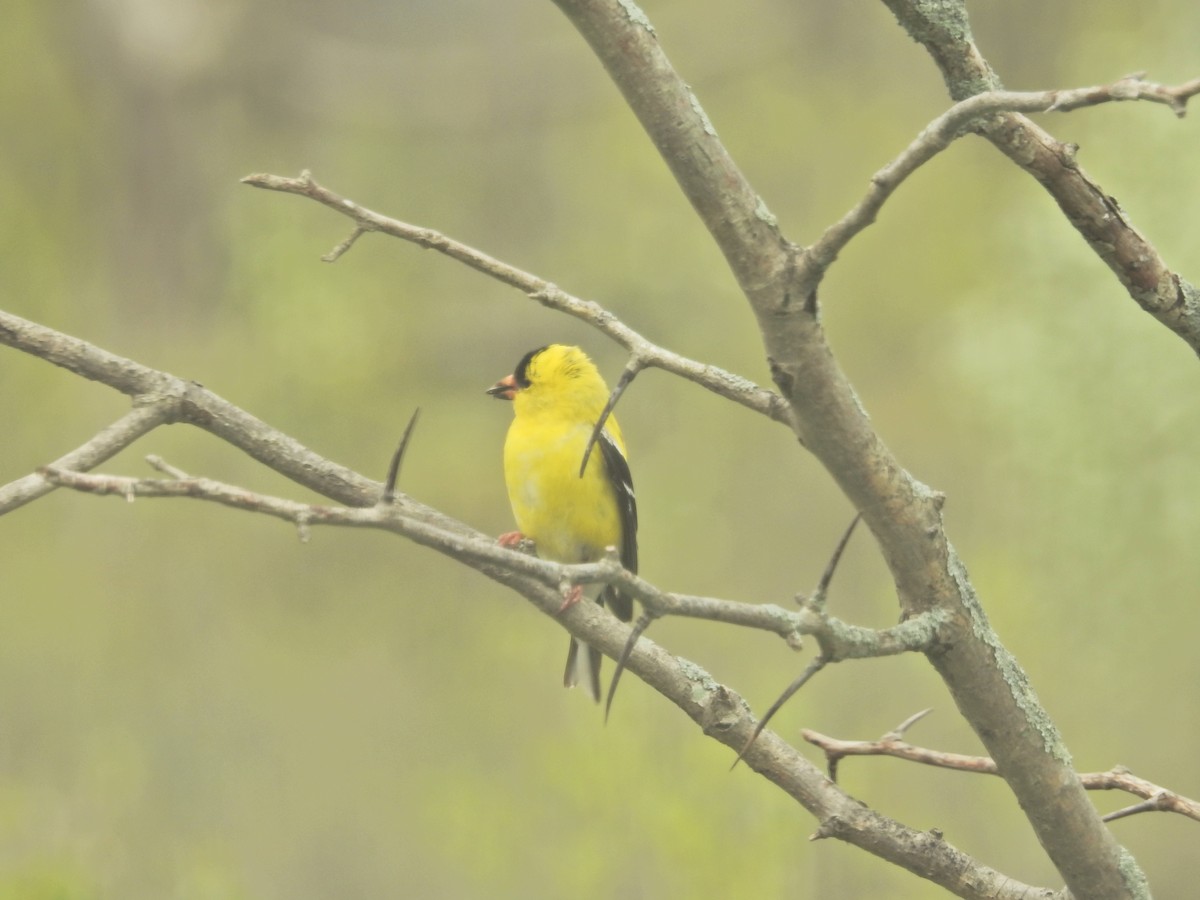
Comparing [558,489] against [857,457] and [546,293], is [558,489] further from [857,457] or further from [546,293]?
[857,457]

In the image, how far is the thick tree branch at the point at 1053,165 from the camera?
84cm

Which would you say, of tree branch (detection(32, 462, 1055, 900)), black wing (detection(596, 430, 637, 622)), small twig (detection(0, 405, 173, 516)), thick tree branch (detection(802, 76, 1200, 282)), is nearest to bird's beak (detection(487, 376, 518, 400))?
black wing (detection(596, 430, 637, 622))

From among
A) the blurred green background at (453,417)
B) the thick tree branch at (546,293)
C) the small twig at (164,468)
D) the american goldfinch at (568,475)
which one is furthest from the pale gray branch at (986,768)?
the blurred green background at (453,417)

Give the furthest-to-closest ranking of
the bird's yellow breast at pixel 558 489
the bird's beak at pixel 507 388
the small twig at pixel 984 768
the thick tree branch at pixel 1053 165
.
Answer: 1. the bird's beak at pixel 507 388
2. the bird's yellow breast at pixel 558 489
3. the small twig at pixel 984 768
4. the thick tree branch at pixel 1053 165

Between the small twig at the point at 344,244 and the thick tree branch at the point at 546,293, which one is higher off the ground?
the small twig at the point at 344,244

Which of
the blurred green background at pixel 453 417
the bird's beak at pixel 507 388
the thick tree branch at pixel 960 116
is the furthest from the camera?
the blurred green background at pixel 453 417

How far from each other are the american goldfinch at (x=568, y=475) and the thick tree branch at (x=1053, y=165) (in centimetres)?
124

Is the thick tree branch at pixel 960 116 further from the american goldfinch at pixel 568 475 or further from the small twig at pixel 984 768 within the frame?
the american goldfinch at pixel 568 475

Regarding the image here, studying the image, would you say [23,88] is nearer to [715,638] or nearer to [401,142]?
[401,142]

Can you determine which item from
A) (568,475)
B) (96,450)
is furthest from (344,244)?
(568,475)

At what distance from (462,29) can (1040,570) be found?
9.71ft

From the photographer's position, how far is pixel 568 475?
6.89 feet

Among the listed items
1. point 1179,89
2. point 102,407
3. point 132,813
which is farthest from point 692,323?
point 1179,89

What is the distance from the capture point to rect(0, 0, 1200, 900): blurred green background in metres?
3.88
